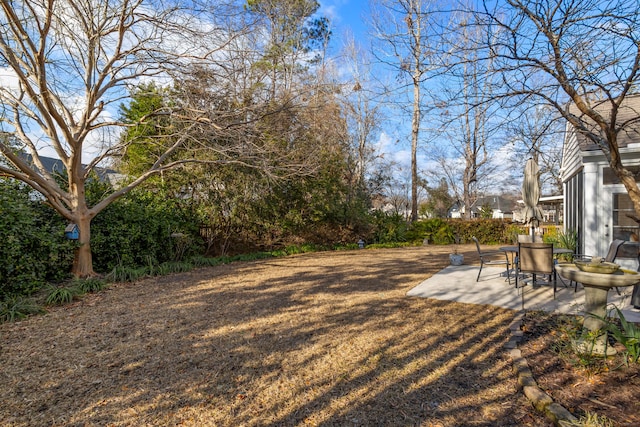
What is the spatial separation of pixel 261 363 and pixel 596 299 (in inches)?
126

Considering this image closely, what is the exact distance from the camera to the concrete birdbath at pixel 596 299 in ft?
9.49

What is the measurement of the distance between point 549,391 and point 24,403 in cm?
403

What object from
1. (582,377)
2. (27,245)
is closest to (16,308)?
(27,245)

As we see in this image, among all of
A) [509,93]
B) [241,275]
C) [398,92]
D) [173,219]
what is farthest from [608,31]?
[173,219]

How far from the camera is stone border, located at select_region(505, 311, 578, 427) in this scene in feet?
7.10

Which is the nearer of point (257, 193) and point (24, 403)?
point (24, 403)

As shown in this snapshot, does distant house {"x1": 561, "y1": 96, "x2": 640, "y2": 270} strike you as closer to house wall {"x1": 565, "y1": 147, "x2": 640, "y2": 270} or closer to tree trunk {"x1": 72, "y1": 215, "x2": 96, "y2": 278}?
house wall {"x1": 565, "y1": 147, "x2": 640, "y2": 270}

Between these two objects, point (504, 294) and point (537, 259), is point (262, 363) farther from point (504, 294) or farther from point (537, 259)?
point (537, 259)

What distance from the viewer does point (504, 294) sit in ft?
17.6

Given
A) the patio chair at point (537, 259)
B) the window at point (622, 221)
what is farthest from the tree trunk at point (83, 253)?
the window at point (622, 221)

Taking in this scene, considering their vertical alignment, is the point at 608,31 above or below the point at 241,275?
above

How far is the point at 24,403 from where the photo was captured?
8.24ft

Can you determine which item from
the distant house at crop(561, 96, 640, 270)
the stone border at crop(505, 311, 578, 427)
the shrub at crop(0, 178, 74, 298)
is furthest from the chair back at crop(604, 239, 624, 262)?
the shrub at crop(0, 178, 74, 298)

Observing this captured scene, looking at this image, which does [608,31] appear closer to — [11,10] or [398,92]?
[398,92]
